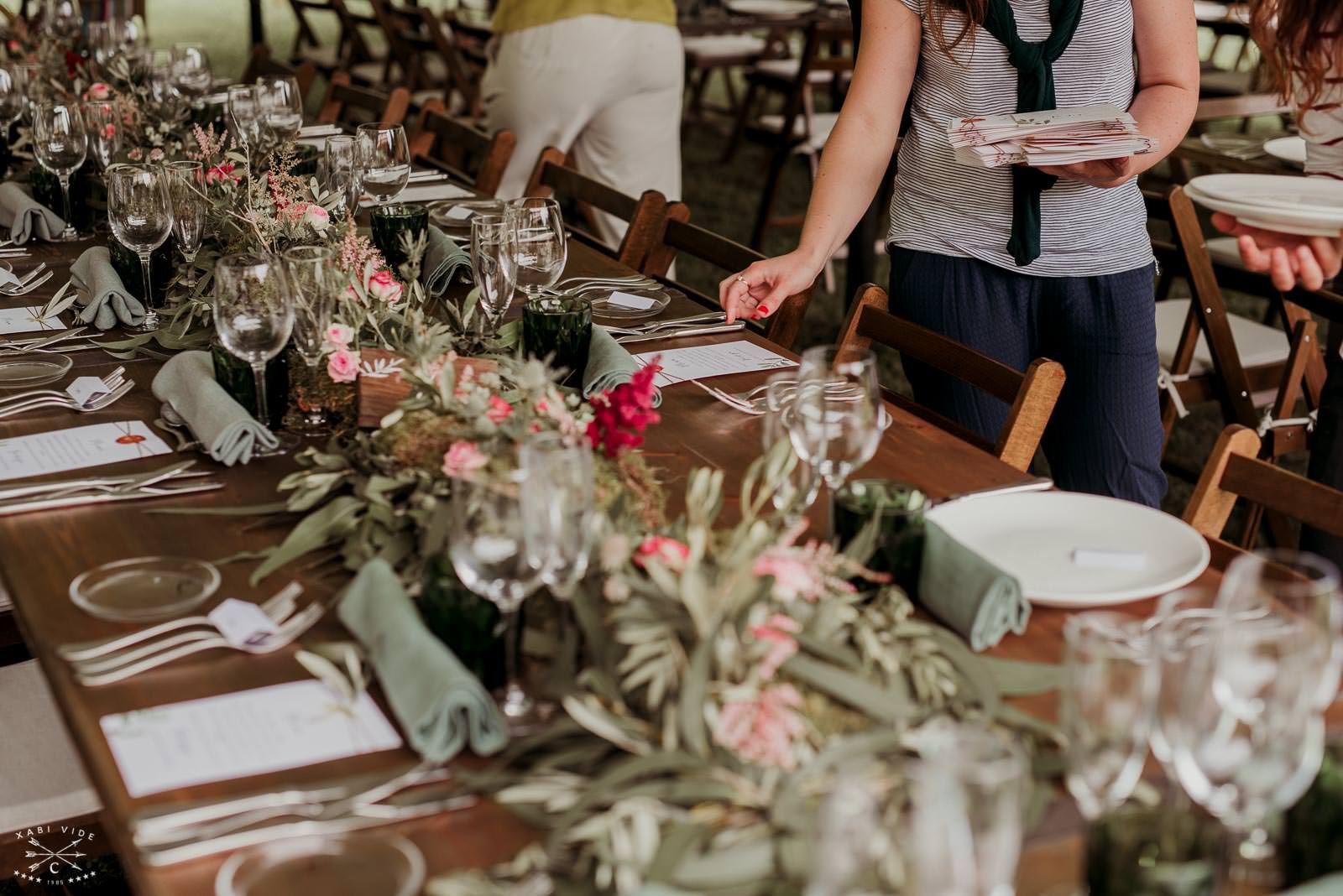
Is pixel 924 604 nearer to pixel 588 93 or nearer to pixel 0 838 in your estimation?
pixel 0 838

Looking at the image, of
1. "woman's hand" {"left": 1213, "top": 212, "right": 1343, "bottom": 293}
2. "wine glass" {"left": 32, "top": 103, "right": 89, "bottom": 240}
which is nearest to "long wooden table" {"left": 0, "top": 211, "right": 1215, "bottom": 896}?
"woman's hand" {"left": 1213, "top": 212, "right": 1343, "bottom": 293}

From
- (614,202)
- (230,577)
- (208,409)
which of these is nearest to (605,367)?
(208,409)

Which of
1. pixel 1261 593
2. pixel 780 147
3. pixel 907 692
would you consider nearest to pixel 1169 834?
pixel 1261 593

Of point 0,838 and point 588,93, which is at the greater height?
point 588,93

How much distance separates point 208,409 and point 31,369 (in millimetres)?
412

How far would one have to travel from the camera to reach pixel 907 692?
1.14m

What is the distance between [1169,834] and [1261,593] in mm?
166

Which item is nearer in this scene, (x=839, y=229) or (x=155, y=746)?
(x=155, y=746)

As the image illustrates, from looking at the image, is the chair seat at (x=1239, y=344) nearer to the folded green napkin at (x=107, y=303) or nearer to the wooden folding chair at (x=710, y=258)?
the wooden folding chair at (x=710, y=258)

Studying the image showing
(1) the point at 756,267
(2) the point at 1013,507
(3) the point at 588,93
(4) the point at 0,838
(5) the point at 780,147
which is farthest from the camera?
(5) the point at 780,147

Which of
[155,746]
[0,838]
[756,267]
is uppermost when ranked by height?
[756,267]

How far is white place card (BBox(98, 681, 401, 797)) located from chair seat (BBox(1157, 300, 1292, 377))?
94.8 inches

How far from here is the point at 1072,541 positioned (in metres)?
1.49

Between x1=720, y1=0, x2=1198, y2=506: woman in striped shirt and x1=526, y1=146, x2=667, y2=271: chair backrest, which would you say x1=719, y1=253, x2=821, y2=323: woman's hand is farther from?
x1=526, y1=146, x2=667, y2=271: chair backrest
